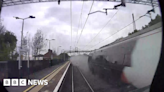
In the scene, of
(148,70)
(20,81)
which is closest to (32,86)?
(20,81)

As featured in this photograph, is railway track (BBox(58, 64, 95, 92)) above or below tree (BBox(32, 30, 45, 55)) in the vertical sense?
below

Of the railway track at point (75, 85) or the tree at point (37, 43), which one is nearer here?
the railway track at point (75, 85)

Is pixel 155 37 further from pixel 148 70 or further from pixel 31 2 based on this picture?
pixel 31 2

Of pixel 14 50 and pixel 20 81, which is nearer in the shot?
pixel 20 81

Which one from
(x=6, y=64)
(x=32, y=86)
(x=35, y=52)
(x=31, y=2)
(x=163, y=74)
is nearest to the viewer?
(x=163, y=74)

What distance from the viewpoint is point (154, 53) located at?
6.97 meters

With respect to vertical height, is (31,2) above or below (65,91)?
above

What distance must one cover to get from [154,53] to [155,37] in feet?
2.43

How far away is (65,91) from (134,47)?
536 cm

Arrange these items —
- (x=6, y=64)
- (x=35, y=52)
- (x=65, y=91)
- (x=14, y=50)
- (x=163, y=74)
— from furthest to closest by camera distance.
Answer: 1. (x=35, y=52)
2. (x=14, y=50)
3. (x=6, y=64)
4. (x=65, y=91)
5. (x=163, y=74)

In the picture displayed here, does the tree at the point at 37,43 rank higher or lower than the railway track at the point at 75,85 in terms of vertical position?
higher

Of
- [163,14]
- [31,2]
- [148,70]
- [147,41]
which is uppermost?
[31,2]

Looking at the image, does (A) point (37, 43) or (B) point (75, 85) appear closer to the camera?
(B) point (75, 85)

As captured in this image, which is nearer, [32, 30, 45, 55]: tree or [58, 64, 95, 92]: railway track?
[58, 64, 95, 92]: railway track
